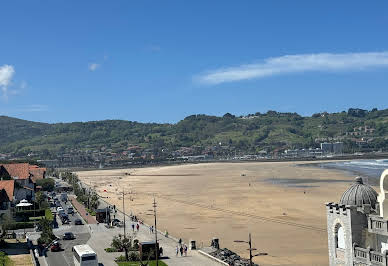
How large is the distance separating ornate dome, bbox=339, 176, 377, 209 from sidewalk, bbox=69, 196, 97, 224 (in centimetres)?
3523

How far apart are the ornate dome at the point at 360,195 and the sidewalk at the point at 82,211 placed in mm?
35233

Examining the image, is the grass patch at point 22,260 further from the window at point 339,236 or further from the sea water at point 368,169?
the sea water at point 368,169

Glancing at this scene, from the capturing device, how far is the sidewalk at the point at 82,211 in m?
50.7

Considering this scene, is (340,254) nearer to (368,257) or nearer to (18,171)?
(368,257)

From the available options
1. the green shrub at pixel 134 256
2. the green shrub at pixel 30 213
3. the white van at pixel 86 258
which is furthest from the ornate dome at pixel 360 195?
the green shrub at pixel 30 213

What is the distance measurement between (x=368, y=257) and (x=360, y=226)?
48.2 inches

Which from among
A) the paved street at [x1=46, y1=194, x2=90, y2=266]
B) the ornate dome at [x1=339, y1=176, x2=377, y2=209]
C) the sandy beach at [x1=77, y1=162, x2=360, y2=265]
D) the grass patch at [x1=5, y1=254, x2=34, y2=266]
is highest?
the ornate dome at [x1=339, y1=176, x2=377, y2=209]

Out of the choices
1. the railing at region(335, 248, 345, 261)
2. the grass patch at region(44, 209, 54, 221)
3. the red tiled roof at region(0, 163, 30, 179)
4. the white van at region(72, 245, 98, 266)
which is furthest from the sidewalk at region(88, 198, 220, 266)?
the red tiled roof at region(0, 163, 30, 179)

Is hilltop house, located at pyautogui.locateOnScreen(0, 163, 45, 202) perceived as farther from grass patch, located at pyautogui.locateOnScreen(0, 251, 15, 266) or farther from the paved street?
grass patch, located at pyautogui.locateOnScreen(0, 251, 15, 266)

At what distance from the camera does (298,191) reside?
76062 millimetres

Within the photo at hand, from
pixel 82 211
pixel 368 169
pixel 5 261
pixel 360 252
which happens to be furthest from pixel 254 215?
pixel 368 169

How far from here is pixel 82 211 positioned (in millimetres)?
57906

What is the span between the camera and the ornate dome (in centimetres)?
1786

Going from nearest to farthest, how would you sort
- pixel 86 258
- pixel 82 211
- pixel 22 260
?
pixel 86 258 → pixel 22 260 → pixel 82 211
